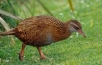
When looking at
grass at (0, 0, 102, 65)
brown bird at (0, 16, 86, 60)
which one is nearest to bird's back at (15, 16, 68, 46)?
brown bird at (0, 16, 86, 60)

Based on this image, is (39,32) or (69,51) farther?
(69,51)

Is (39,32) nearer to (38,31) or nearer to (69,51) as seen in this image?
(38,31)

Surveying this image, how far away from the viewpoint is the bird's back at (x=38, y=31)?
32.2 ft

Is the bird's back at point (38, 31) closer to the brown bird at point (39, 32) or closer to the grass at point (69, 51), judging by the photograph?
the brown bird at point (39, 32)

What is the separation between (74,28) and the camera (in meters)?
10.3

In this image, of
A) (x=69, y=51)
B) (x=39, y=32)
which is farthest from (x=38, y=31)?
(x=69, y=51)

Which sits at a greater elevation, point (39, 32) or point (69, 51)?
point (39, 32)

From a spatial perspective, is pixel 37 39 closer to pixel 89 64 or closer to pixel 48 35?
pixel 48 35

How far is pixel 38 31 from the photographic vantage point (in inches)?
386

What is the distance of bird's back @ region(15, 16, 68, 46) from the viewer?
9.80 m

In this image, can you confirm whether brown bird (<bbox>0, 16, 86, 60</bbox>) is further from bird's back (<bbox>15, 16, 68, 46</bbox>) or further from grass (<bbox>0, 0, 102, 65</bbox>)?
grass (<bbox>0, 0, 102, 65</bbox>)

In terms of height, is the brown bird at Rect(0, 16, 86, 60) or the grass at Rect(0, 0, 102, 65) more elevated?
the brown bird at Rect(0, 16, 86, 60)

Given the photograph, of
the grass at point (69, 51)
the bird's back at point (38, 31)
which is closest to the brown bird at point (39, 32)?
the bird's back at point (38, 31)

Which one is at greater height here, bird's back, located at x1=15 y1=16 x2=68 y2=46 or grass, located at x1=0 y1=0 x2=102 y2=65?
bird's back, located at x1=15 y1=16 x2=68 y2=46
